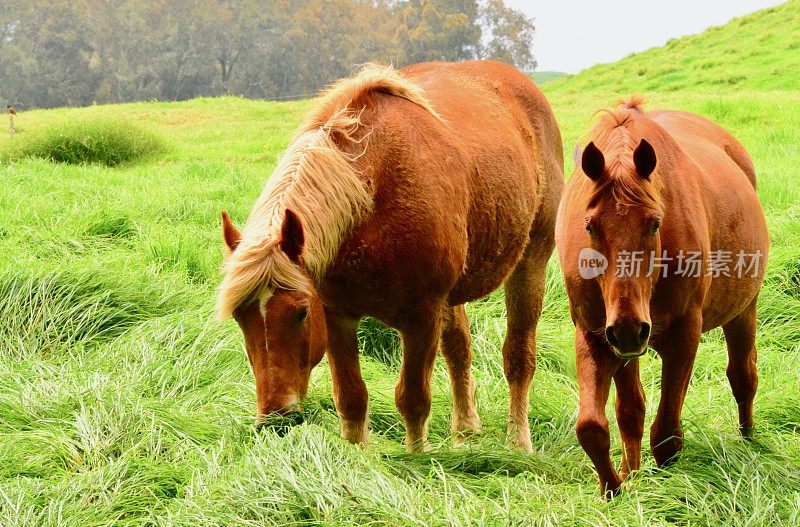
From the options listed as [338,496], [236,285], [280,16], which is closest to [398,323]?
[236,285]

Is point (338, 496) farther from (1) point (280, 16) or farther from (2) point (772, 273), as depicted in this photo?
(1) point (280, 16)

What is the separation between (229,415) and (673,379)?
200 centimetres

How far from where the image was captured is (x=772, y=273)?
5902 mm

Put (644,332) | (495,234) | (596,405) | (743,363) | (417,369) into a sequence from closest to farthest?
(644,332), (596,405), (417,369), (743,363), (495,234)

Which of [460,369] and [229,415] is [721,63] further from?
[229,415]

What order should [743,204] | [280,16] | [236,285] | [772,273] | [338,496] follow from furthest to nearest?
1. [280,16]
2. [772,273]
3. [743,204]
4. [236,285]
5. [338,496]

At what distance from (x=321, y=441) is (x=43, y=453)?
1.35 metres

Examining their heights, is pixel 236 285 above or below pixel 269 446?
above

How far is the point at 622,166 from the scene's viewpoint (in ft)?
9.61

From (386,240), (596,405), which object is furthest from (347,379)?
(596,405)

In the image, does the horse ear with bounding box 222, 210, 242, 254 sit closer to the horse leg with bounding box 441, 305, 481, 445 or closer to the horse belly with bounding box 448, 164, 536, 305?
the horse belly with bounding box 448, 164, 536, 305

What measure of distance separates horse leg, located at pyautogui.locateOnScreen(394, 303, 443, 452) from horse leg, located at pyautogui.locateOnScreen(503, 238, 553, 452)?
766mm

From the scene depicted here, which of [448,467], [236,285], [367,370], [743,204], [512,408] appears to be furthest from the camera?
[367,370]

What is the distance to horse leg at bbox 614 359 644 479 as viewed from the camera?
344 centimetres
